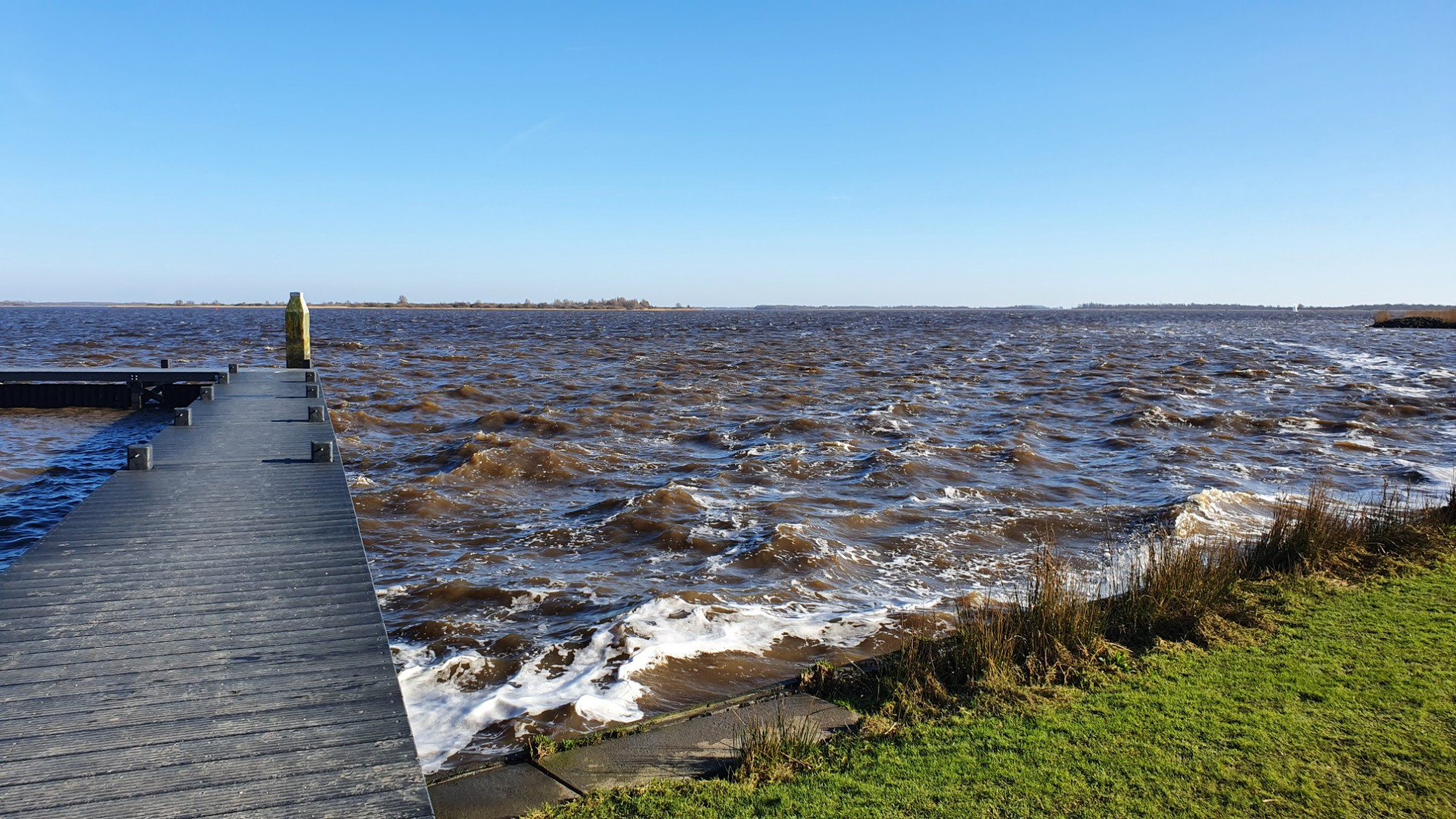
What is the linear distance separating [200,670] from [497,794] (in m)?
2.01

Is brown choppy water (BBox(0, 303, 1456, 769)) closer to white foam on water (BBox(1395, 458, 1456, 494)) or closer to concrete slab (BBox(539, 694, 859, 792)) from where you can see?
white foam on water (BBox(1395, 458, 1456, 494))

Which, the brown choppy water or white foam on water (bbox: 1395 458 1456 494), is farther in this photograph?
white foam on water (bbox: 1395 458 1456 494)

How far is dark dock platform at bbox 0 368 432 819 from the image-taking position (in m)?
3.91

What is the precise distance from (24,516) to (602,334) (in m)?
63.3

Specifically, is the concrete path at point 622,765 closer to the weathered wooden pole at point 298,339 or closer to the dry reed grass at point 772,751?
the dry reed grass at point 772,751

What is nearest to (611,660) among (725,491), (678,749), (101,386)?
(678,749)

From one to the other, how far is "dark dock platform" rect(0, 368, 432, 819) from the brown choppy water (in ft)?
3.91

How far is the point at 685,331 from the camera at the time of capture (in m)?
86.9

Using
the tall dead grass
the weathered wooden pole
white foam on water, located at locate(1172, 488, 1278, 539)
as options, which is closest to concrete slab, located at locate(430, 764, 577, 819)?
the tall dead grass

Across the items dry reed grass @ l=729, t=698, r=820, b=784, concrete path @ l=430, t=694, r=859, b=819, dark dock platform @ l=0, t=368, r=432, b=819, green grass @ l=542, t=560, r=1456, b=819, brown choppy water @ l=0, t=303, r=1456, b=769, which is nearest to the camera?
dark dock platform @ l=0, t=368, r=432, b=819

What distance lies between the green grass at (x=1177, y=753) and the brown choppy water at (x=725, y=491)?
7.71 feet

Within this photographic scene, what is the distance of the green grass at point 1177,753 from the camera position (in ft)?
14.4

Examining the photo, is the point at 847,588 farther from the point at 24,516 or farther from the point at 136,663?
the point at 24,516

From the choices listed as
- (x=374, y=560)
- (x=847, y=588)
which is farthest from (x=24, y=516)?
(x=847, y=588)
